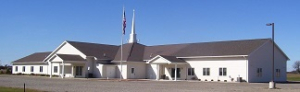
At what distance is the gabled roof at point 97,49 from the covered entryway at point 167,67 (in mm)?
7091

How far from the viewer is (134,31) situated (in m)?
65.8

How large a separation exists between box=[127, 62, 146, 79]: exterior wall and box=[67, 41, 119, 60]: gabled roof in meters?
4.43

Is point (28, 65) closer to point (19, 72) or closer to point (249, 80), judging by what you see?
point (19, 72)

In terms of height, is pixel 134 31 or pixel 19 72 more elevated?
pixel 134 31

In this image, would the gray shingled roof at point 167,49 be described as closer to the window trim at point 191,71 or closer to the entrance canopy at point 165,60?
the entrance canopy at point 165,60

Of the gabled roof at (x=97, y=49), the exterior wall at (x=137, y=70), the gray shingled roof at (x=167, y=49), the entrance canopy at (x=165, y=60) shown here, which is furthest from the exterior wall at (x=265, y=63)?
the gabled roof at (x=97, y=49)

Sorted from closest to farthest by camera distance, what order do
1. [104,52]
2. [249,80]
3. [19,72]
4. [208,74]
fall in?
[249,80] → [208,74] → [104,52] → [19,72]

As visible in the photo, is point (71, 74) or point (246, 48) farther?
point (71, 74)

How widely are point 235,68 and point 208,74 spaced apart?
3898mm

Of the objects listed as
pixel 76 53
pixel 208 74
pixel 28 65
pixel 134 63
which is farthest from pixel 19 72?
pixel 208 74

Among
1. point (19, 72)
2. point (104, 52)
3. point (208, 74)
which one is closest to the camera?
point (208, 74)

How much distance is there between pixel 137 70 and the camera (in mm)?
55062

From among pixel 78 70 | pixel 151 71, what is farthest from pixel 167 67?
pixel 78 70

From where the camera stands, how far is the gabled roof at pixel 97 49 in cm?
5685
